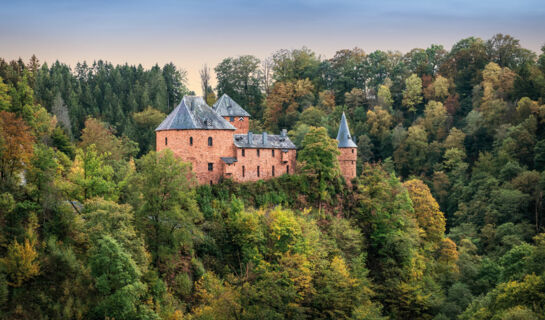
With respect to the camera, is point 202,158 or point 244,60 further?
point 244,60

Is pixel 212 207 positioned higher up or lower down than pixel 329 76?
lower down

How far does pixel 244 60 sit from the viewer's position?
303 feet

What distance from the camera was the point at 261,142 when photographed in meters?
58.2

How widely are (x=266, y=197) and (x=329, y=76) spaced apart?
46.7 metres

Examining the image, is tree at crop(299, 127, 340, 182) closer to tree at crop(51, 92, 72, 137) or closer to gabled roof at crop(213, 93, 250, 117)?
gabled roof at crop(213, 93, 250, 117)

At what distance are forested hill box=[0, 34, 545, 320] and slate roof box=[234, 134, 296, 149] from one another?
198 cm

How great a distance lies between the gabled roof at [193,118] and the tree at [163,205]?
8354 millimetres

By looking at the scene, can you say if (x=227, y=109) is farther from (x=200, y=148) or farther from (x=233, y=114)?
(x=200, y=148)

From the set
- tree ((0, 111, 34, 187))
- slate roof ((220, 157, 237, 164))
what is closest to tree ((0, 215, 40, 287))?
tree ((0, 111, 34, 187))

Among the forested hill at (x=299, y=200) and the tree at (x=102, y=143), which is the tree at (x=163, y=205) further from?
the tree at (x=102, y=143)

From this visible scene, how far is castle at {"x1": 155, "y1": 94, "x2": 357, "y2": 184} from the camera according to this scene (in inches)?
2112

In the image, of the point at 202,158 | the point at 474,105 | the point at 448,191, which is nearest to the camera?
the point at 202,158

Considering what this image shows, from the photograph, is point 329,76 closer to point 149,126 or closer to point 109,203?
point 149,126

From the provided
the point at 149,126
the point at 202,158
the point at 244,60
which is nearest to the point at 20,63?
the point at 149,126
